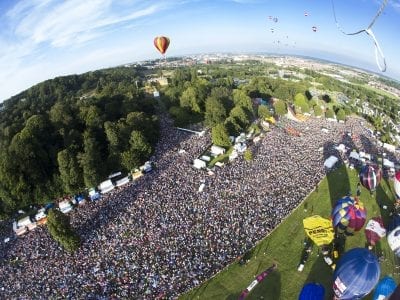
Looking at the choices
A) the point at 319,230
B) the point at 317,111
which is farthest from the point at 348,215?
the point at 317,111

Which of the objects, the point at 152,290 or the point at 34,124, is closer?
the point at 152,290

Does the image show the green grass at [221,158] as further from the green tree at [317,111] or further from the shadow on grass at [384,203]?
the green tree at [317,111]

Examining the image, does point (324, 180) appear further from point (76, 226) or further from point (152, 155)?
point (76, 226)

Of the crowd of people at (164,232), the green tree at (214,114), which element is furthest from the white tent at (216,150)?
the green tree at (214,114)

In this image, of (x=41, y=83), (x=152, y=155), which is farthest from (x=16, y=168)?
(x=41, y=83)

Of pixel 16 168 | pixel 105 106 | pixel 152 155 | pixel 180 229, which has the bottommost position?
pixel 180 229

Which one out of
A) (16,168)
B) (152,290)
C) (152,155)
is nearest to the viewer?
(152,290)
